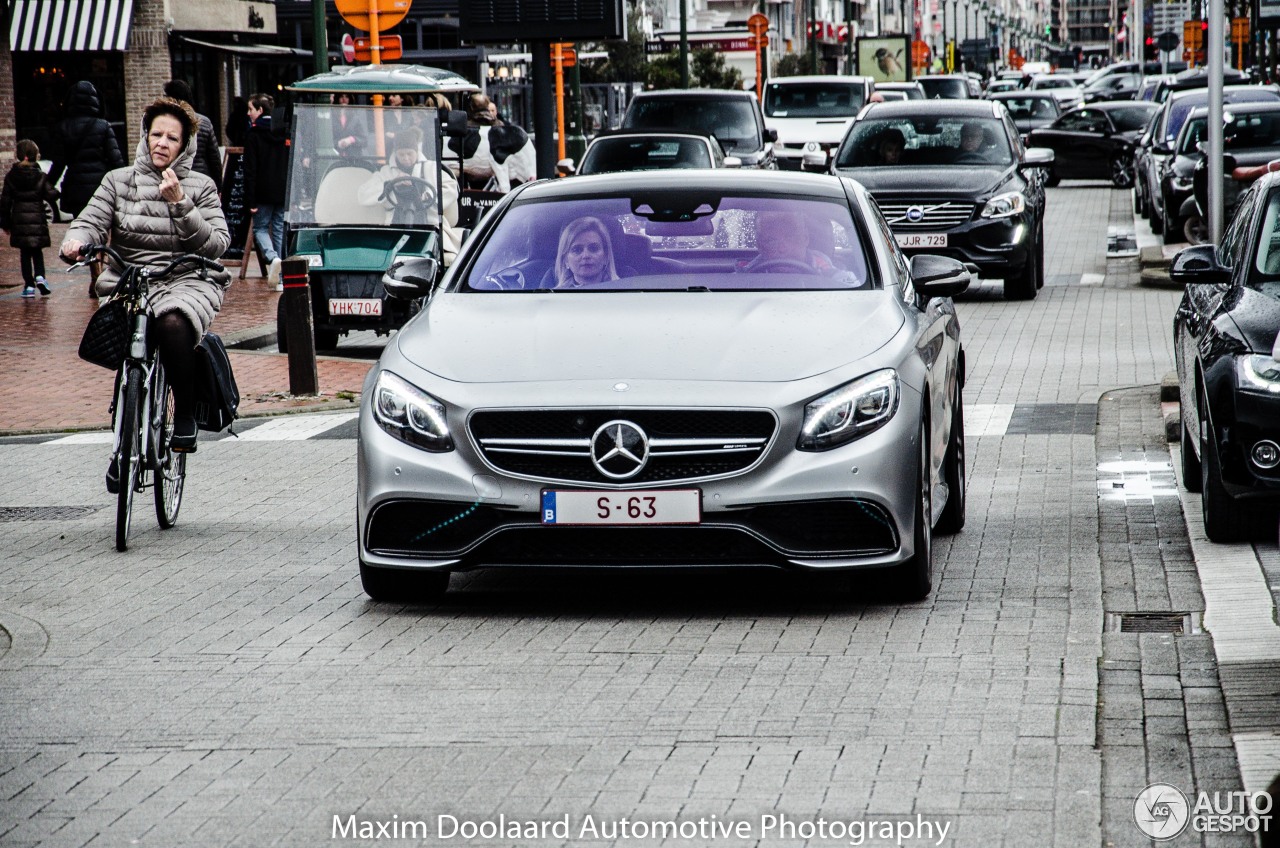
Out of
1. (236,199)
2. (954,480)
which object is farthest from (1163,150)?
(954,480)

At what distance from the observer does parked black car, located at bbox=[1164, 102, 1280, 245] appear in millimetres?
24078

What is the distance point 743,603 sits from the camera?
7.41 metres

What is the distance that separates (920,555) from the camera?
23.7ft

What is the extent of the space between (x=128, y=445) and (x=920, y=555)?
10.9 feet

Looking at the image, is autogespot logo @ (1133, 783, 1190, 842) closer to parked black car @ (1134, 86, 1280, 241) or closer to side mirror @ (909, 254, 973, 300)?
side mirror @ (909, 254, 973, 300)

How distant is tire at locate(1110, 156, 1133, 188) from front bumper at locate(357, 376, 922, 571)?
32.7 metres

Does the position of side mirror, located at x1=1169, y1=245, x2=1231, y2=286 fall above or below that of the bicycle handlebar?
below

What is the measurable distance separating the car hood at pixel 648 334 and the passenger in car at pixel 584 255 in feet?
0.49

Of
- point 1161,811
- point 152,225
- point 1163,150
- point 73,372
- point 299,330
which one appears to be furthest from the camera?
point 1163,150

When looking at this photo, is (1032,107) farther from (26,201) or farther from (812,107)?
(26,201)

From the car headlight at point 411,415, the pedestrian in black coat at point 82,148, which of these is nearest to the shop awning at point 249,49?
the pedestrian in black coat at point 82,148

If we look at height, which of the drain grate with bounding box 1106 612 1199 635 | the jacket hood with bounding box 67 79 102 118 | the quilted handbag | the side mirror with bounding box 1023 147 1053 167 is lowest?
the drain grate with bounding box 1106 612 1199 635

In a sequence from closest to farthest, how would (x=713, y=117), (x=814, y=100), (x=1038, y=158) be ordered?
(x=1038, y=158)
(x=713, y=117)
(x=814, y=100)

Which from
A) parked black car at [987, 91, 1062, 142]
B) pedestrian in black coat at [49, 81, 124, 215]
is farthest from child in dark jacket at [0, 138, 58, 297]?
parked black car at [987, 91, 1062, 142]
